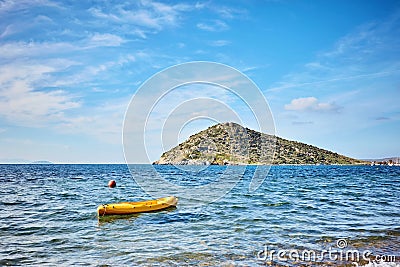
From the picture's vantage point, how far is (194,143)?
149m

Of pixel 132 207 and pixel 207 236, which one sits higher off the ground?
pixel 132 207

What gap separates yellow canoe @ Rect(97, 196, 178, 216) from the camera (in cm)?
2206

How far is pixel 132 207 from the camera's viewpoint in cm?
2317

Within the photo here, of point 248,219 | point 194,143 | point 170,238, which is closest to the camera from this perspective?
point 170,238

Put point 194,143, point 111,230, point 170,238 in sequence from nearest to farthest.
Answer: point 170,238 < point 111,230 < point 194,143

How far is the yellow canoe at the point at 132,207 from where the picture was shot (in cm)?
2206

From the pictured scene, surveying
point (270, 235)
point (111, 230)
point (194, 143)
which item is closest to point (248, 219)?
point (270, 235)

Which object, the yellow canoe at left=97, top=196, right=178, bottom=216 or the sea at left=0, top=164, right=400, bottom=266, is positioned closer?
the sea at left=0, top=164, right=400, bottom=266

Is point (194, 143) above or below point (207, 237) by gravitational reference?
above

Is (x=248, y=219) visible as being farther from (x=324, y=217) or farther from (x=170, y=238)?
(x=170, y=238)

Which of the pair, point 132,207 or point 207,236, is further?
point 132,207

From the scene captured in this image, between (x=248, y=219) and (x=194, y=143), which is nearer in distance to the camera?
(x=248, y=219)

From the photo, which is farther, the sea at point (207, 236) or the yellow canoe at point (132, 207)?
the yellow canoe at point (132, 207)

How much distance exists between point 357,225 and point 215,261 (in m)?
10.3
